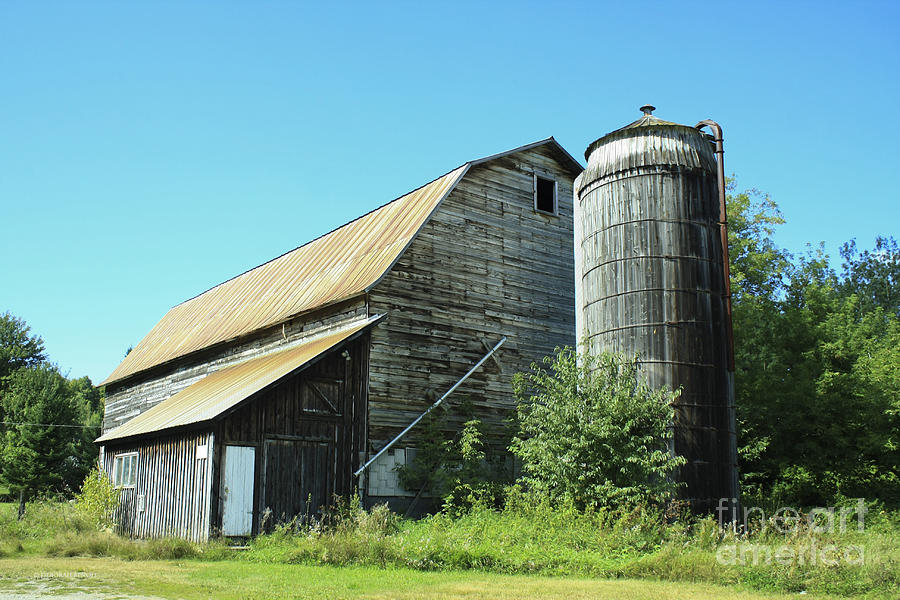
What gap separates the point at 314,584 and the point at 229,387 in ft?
34.8

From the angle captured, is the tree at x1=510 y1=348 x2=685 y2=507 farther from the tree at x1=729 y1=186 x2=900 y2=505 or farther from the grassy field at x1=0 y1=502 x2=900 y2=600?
the tree at x1=729 y1=186 x2=900 y2=505

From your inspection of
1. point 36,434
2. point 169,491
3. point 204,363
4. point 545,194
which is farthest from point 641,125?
point 36,434

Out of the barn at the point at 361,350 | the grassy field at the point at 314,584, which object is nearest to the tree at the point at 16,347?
the barn at the point at 361,350

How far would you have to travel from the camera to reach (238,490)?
704 inches

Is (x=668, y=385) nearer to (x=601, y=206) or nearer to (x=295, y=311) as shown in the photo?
(x=601, y=206)

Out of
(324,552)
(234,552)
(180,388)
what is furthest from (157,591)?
(180,388)

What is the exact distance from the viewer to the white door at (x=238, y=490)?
58.0 feet

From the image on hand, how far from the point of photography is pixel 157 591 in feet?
34.3

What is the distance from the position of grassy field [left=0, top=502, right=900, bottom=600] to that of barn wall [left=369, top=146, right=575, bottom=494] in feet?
13.3

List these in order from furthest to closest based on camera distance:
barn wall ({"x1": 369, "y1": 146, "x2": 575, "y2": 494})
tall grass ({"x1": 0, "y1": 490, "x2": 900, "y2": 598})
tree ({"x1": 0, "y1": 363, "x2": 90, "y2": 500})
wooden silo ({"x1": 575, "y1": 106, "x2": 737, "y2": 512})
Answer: tree ({"x1": 0, "y1": 363, "x2": 90, "y2": 500}), barn wall ({"x1": 369, "y1": 146, "x2": 575, "y2": 494}), wooden silo ({"x1": 575, "y1": 106, "x2": 737, "y2": 512}), tall grass ({"x1": 0, "y1": 490, "x2": 900, "y2": 598})

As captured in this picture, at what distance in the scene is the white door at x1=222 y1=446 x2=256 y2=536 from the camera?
1767 cm

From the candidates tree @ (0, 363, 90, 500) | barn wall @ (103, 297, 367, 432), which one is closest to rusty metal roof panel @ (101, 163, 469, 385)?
barn wall @ (103, 297, 367, 432)

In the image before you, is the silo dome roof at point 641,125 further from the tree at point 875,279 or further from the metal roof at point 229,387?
the tree at point 875,279

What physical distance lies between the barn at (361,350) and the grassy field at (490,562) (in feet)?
5.28
